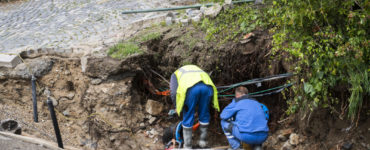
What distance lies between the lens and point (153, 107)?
20.4 feet

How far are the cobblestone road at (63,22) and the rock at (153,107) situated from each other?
1.89 m

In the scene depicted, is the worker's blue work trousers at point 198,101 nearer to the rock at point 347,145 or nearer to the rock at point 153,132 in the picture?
the rock at point 153,132

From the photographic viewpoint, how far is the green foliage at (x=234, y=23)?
5.73m

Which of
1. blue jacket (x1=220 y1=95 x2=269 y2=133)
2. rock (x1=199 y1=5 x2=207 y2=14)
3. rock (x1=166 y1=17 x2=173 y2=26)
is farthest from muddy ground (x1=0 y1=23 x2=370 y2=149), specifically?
blue jacket (x1=220 y1=95 x2=269 y2=133)

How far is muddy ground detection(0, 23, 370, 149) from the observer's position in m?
5.55

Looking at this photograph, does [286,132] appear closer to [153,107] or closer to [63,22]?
Answer: [153,107]

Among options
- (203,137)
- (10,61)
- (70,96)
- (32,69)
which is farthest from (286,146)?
(10,61)

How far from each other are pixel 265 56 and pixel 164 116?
2535mm

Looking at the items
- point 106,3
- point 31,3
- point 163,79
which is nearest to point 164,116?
point 163,79

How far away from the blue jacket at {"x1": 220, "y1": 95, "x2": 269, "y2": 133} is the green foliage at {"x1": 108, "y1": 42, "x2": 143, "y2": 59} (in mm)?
2527

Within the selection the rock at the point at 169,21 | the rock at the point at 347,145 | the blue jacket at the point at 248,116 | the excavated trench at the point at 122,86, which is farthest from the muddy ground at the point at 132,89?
the blue jacket at the point at 248,116

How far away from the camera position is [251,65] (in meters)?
5.59

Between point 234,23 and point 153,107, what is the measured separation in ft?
8.18

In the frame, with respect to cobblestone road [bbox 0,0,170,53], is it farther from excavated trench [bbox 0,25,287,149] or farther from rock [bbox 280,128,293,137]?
rock [bbox 280,128,293,137]
